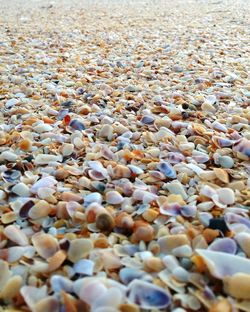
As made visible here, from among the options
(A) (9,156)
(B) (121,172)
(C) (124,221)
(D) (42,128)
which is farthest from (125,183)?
(D) (42,128)

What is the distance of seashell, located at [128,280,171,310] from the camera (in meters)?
0.74

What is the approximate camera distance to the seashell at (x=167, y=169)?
45.8 inches

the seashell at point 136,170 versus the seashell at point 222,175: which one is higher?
the seashell at point 222,175

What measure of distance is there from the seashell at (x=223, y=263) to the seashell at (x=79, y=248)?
22 cm

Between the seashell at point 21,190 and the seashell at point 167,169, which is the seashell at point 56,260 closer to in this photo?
the seashell at point 21,190

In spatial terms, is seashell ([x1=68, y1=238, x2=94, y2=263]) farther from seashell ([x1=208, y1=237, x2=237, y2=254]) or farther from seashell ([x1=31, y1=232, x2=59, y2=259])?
seashell ([x1=208, y1=237, x2=237, y2=254])

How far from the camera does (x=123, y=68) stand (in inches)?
91.8

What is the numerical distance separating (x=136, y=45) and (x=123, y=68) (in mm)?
657

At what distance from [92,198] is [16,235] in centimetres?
21

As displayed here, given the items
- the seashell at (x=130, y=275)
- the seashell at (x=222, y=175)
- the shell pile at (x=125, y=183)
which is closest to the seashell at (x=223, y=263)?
the shell pile at (x=125, y=183)

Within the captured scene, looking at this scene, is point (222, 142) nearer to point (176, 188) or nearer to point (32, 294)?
point (176, 188)

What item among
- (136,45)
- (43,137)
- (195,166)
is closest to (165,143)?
(195,166)

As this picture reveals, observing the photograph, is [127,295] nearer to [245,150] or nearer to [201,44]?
[245,150]

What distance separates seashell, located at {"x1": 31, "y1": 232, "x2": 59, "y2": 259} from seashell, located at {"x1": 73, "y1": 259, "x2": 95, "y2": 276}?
0.06 meters
